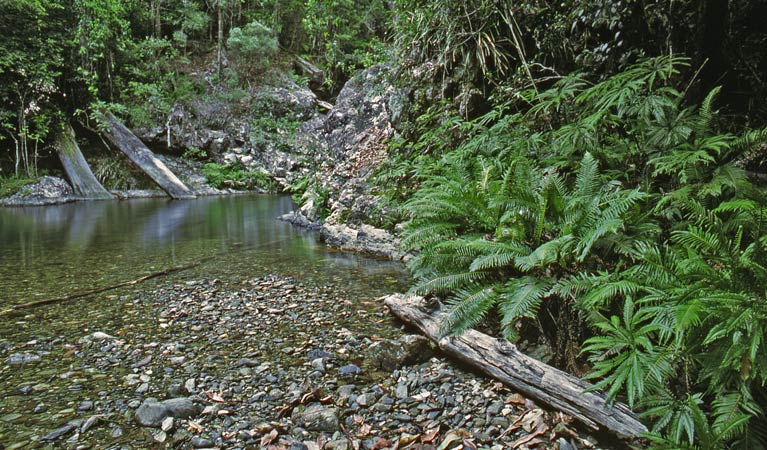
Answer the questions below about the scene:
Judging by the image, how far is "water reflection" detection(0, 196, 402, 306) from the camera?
5.00 meters

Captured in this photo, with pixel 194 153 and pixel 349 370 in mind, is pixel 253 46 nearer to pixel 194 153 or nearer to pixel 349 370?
pixel 194 153

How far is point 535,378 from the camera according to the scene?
2.20m

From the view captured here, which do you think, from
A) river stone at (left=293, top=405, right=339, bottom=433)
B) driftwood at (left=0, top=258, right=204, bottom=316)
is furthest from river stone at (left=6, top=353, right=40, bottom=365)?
river stone at (left=293, top=405, right=339, bottom=433)

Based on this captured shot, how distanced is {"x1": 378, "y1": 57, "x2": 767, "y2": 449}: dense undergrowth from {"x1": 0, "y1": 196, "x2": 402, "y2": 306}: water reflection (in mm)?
2028

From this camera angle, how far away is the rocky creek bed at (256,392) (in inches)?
78.6

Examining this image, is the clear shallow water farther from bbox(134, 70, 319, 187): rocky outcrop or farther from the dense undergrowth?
bbox(134, 70, 319, 187): rocky outcrop

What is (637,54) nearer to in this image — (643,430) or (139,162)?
(643,430)

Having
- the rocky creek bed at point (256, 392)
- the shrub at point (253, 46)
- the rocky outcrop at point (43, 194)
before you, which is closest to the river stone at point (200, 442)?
the rocky creek bed at point (256, 392)

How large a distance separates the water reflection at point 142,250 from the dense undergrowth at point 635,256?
203 cm

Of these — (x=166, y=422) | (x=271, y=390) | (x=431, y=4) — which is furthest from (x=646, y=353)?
(x=431, y=4)

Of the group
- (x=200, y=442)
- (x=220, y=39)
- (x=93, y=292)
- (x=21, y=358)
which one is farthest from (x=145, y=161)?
(x=200, y=442)

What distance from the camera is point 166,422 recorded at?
6.89 feet

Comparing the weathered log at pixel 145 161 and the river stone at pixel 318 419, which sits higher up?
the weathered log at pixel 145 161

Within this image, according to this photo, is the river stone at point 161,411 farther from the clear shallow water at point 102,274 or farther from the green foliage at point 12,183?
the green foliage at point 12,183
